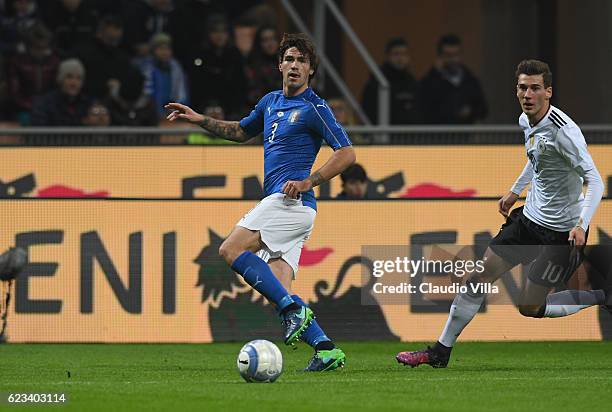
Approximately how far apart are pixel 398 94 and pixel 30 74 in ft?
13.0

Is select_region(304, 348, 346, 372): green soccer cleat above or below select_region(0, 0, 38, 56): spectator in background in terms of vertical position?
below

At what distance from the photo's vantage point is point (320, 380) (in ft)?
29.1

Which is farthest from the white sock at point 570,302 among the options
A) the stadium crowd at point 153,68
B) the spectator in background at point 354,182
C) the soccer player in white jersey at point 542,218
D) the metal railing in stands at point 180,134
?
the stadium crowd at point 153,68

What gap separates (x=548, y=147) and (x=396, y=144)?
4.39 m

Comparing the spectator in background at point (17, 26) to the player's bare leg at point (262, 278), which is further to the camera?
the spectator in background at point (17, 26)

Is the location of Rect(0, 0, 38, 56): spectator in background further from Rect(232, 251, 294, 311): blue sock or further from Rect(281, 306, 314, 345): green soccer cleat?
Rect(281, 306, 314, 345): green soccer cleat

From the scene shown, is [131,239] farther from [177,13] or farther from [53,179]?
[177,13]

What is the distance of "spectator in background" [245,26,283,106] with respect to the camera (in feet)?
51.8

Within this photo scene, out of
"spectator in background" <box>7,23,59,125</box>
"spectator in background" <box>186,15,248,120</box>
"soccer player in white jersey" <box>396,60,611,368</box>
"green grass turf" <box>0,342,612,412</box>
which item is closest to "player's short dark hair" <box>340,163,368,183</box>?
"green grass turf" <box>0,342,612,412</box>

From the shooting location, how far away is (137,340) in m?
12.7

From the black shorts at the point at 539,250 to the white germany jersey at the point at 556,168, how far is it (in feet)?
0.20

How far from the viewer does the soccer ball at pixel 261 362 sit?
28.4ft

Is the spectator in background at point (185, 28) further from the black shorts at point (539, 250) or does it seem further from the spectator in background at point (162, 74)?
Answer: the black shorts at point (539, 250)

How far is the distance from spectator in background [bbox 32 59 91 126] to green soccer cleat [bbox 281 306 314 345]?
20.2ft
